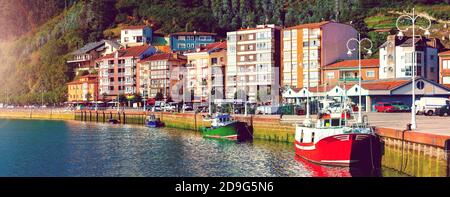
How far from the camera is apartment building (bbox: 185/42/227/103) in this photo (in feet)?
374

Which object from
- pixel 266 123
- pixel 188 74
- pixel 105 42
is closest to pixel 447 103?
pixel 266 123

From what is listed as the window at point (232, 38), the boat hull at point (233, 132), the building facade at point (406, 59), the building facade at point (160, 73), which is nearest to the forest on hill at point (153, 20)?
the building facade at point (160, 73)

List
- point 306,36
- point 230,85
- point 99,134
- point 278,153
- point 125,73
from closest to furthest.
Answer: point 278,153
point 99,134
point 306,36
point 230,85
point 125,73

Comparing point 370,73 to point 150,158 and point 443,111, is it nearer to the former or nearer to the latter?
point 443,111

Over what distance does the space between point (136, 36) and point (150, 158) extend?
4461 inches

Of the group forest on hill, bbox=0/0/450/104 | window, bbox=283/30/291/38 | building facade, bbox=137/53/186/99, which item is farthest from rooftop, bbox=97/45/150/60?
window, bbox=283/30/291/38

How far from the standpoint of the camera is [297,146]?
48156mm

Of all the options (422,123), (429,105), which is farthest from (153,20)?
(422,123)

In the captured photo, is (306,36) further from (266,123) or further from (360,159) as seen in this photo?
(360,159)

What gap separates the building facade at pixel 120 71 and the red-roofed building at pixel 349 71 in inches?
2178

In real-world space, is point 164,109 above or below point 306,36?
below

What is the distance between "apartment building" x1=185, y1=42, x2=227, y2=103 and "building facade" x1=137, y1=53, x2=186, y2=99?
5.93 meters
